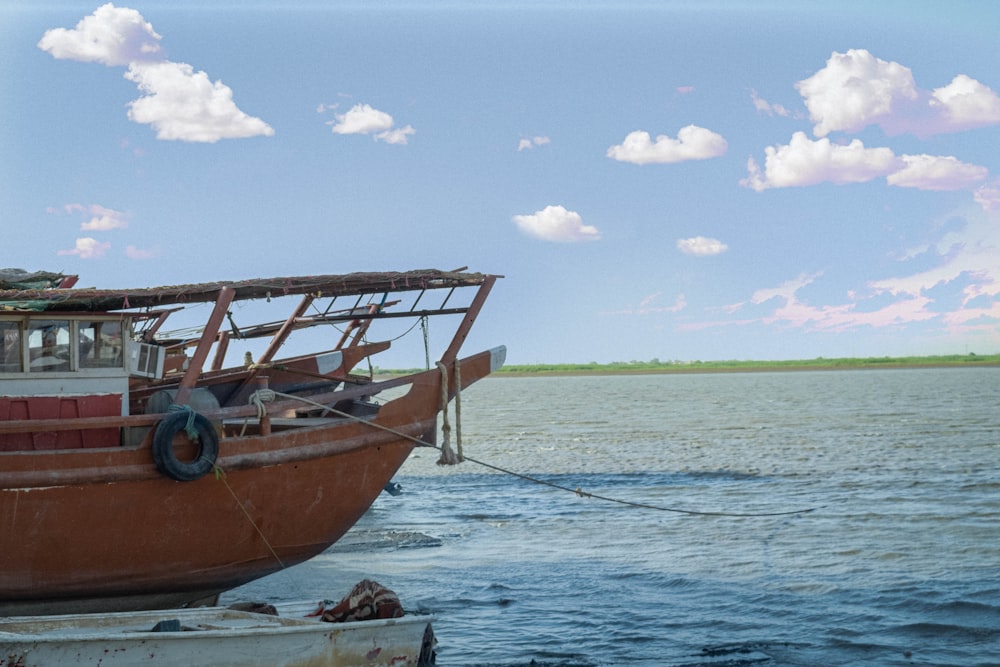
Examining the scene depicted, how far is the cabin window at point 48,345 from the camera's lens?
12.0m

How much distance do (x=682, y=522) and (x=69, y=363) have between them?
11.6 m

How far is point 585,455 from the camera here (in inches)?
1314

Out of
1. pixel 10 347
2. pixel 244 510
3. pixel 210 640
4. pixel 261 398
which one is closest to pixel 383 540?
pixel 244 510

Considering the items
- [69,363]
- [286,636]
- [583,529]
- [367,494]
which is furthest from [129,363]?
[583,529]

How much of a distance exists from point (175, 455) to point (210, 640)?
2935 millimetres

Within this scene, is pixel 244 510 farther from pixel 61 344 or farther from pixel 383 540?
pixel 383 540

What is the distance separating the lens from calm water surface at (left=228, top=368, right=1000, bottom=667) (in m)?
12.2

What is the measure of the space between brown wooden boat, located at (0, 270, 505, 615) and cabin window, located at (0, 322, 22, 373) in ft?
0.05

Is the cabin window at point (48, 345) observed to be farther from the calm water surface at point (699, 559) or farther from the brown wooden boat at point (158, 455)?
the calm water surface at point (699, 559)

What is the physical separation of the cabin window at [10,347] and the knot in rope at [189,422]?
1.71 m

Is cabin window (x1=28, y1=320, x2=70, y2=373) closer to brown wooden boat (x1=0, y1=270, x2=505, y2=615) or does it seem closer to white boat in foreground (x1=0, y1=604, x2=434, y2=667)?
brown wooden boat (x1=0, y1=270, x2=505, y2=615)

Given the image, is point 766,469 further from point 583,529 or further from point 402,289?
point 402,289

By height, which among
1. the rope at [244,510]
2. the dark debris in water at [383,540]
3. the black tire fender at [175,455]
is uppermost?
the black tire fender at [175,455]

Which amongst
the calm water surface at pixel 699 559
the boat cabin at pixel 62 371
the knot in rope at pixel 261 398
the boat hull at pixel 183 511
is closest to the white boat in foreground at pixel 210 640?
the boat hull at pixel 183 511
